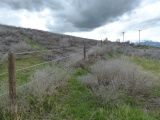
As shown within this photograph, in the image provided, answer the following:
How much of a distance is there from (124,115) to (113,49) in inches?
661

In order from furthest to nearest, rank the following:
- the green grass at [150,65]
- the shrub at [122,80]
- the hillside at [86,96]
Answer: the green grass at [150,65]
the shrub at [122,80]
the hillside at [86,96]

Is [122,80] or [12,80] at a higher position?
[12,80]

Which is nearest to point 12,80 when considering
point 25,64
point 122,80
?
point 122,80

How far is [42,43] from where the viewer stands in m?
20.6

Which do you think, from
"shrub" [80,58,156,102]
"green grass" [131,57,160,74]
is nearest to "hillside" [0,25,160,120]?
"shrub" [80,58,156,102]

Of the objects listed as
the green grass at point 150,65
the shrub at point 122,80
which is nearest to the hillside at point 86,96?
the shrub at point 122,80

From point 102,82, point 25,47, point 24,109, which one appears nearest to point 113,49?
point 25,47

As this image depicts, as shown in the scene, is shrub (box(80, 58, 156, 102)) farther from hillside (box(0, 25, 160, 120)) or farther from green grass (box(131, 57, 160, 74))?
green grass (box(131, 57, 160, 74))

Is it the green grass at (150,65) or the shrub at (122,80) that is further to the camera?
the green grass at (150,65)

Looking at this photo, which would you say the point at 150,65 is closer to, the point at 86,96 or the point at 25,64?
the point at 25,64

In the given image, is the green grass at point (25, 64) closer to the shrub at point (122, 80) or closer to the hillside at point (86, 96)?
the hillside at point (86, 96)

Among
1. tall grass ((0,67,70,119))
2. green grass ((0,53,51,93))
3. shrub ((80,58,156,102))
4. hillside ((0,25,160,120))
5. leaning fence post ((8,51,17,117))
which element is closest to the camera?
leaning fence post ((8,51,17,117))

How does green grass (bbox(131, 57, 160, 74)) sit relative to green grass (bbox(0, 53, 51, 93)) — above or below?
below

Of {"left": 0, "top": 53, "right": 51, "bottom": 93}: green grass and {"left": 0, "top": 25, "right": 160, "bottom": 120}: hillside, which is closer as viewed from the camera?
{"left": 0, "top": 25, "right": 160, "bottom": 120}: hillside
